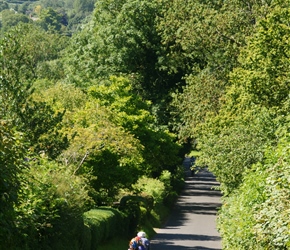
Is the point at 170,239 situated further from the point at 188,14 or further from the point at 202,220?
the point at 188,14

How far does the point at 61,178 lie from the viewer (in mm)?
20984

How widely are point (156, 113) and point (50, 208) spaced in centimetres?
3241

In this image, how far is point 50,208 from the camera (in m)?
19.3

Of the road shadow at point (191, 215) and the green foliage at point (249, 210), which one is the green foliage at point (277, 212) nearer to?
the green foliage at point (249, 210)

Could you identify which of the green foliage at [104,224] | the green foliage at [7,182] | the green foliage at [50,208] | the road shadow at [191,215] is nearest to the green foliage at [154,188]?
the road shadow at [191,215]

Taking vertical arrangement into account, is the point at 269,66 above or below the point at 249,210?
above

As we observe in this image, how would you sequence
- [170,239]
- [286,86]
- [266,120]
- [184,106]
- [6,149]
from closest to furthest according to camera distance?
1. [6,149]
2. [266,120]
3. [286,86]
4. [170,239]
5. [184,106]

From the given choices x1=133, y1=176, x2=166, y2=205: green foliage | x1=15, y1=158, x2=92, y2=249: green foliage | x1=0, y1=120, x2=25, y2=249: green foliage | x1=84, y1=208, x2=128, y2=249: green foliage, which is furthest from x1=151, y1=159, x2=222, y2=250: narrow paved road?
x1=0, y1=120, x2=25, y2=249: green foliage

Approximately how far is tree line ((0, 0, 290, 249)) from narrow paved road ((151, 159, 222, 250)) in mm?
2841

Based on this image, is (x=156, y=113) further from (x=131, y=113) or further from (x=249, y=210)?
(x=249, y=210)

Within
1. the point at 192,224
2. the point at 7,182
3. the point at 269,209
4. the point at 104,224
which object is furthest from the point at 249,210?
the point at 192,224

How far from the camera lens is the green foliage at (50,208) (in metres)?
17.2

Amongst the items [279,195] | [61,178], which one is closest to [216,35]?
[61,178]

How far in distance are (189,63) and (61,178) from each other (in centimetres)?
3179
